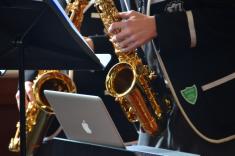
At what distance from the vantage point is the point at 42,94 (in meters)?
2.18

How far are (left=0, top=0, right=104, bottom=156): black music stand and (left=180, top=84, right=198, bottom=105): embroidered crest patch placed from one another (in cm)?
25

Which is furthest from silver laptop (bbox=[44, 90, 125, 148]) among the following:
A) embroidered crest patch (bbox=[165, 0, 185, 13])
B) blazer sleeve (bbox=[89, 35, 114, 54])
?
blazer sleeve (bbox=[89, 35, 114, 54])

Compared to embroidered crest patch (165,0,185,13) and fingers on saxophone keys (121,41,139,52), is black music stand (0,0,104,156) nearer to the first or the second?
fingers on saxophone keys (121,41,139,52)

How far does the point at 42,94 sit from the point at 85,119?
86 cm

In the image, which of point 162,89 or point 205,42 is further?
point 162,89

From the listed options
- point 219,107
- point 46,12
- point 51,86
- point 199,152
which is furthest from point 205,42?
point 51,86

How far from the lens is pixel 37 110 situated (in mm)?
2238

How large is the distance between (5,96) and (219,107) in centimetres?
173

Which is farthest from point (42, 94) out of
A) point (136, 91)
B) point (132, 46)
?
point (132, 46)

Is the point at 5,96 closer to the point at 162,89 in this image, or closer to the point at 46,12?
the point at 162,89

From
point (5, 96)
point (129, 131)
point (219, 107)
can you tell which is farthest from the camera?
point (5, 96)

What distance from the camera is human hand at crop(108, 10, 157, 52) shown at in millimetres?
1537

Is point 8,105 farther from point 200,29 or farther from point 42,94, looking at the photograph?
point 200,29

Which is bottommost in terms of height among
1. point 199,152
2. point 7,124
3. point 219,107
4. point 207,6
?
point 7,124
